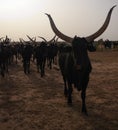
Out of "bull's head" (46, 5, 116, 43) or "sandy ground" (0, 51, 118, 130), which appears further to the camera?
"bull's head" (46, 5, 116, 43)

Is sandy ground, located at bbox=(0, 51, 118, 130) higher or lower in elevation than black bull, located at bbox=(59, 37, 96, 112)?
lower

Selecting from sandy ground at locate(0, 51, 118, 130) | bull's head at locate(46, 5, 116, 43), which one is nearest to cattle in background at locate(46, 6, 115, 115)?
bull's head at locate(46, 5, 116, 43)

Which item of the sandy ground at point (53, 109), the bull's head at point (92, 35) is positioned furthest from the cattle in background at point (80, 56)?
the sandy ground at point (53, 109)

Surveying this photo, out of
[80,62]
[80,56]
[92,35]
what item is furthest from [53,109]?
[92,35]

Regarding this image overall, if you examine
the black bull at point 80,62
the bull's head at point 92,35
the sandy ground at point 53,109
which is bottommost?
the sandy ground at point 53,109

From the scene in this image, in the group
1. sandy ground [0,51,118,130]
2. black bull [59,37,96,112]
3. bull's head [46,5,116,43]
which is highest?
bull's head [46,5,116,43]

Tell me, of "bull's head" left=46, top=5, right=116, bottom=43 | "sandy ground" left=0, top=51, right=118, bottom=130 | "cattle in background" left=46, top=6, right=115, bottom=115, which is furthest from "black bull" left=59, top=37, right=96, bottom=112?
"sandy ground" left=0, top=51, right=118, bottom=130

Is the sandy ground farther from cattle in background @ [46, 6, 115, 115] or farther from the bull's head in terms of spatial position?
the bull's head

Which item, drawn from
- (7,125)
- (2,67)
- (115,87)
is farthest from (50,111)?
(2,67)

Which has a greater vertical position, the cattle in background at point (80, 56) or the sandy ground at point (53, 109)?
the cattle in background at point (80, 56)

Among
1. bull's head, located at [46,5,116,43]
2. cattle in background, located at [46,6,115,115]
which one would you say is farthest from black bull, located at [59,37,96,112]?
bull's head, located at [46,5,116,43]

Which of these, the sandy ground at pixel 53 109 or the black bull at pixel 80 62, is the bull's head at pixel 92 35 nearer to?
the black bull at pixel 80 62

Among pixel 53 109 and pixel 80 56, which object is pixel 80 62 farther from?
pixel 53 109

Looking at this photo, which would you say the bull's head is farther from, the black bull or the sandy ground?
the sandy ground
